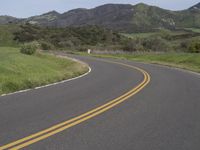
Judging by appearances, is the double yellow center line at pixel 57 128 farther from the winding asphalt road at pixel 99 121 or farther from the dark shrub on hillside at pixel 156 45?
the dark shrub on hillside at pixel 156 45

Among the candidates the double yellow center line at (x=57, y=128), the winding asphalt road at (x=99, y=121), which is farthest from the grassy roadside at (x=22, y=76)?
the double yellow center line at (x=57, y=128)

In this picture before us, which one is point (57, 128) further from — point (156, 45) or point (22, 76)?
point (156, 45)

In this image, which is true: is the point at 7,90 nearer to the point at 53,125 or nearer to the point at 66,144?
the point at 53,125

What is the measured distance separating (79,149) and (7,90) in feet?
30.6

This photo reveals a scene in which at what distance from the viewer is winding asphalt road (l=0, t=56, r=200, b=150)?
798 cm

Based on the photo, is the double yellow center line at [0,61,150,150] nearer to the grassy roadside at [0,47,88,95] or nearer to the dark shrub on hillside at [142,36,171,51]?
the grassy roadside at [0,47,88,95]

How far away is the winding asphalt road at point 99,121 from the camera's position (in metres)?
7.98

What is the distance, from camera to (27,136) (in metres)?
8.34

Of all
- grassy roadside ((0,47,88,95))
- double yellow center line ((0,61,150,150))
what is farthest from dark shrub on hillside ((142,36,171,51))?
double yellow center line ((0,61,150,150))

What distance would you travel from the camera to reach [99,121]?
32.9 feet

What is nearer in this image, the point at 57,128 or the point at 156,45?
the point at 57,128

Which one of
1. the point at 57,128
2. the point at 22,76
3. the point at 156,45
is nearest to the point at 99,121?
the point at 57,128

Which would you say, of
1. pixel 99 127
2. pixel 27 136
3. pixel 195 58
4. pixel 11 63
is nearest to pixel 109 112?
pixel 99 127

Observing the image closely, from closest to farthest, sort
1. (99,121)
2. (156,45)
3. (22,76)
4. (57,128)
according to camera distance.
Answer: (57,128) < (99,121) < (22,76) < (156,45)
